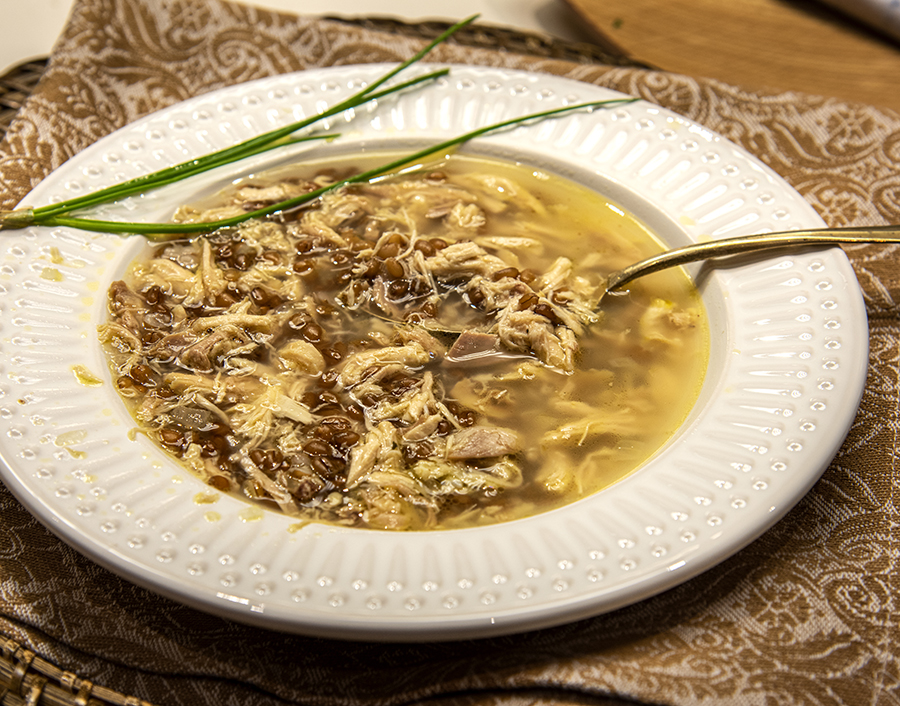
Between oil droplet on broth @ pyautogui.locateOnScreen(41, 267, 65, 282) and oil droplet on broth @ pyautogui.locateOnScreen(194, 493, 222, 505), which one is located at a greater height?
oil droplet on broth @ pyautogui.locateOnScreen(41, 267, 65, 282)

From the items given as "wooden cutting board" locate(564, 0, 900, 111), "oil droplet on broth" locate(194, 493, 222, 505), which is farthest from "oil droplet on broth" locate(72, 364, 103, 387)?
"wooden cutting board" locate(564, 0, 900, 111)

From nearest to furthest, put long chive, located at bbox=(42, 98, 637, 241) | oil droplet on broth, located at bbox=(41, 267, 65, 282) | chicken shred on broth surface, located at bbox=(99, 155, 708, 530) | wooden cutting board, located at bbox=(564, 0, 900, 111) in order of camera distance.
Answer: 1. chicken shred on broth surface, located at bbox=(99, 155, 708, 530)
2. oil droplet on broth, located at bbox=(41, 267, 65, 282)
3. long chive, located at bbox=(42, 98, 637, 241)
4. wooden cutting board, located at bbox=(564, 0, 900, 111)

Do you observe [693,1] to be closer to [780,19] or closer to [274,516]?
[780,19]

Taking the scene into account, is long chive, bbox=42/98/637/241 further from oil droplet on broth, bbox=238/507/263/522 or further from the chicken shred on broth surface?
oil droplet on broth, bbox=238/507/263/522

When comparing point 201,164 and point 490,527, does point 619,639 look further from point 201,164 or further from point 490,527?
point 201,164

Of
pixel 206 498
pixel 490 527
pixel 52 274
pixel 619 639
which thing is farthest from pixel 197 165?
pixel 619 639

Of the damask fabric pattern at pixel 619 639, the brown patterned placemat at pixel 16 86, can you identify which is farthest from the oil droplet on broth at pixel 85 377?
the brown patterned placemat at pixel 16 86

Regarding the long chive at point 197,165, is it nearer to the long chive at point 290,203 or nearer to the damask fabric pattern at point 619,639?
the long chive at point 290,203
